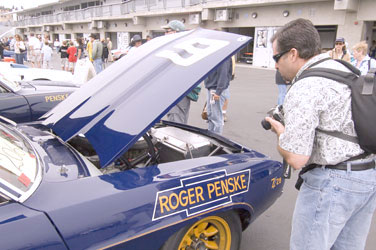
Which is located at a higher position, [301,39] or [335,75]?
[301,39]

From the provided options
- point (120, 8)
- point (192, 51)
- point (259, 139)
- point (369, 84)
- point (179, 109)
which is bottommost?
point (259, 139)

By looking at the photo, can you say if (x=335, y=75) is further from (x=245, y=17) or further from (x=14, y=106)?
(x=245, y=17)

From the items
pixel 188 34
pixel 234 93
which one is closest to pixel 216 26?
pixel 234 93

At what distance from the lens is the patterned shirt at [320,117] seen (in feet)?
4.46

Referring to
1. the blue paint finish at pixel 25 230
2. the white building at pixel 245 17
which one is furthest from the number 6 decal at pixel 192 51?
the white building at pixel 245 17

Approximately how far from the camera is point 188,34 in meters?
2.53

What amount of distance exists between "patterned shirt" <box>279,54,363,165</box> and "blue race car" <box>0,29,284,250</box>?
24.7 inches

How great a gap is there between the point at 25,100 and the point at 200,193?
10.4 feet

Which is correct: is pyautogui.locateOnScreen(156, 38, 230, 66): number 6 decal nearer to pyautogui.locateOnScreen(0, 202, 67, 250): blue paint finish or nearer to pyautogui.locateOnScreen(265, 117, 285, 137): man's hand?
pyautogui.locateOnScreen(265, 117, 285, 137): man's hand

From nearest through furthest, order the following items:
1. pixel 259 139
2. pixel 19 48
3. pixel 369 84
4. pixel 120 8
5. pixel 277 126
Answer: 1. pixel 369 84
2. pixel 277 126
3. pixel 259 139
4. pixel 19 48
5. pixel 120 8

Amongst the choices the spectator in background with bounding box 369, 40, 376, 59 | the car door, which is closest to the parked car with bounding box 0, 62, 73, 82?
the car door

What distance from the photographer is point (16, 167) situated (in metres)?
1.46

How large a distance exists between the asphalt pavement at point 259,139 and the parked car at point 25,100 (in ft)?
9.49

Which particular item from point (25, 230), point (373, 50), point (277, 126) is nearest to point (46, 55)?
point (25, 230)
